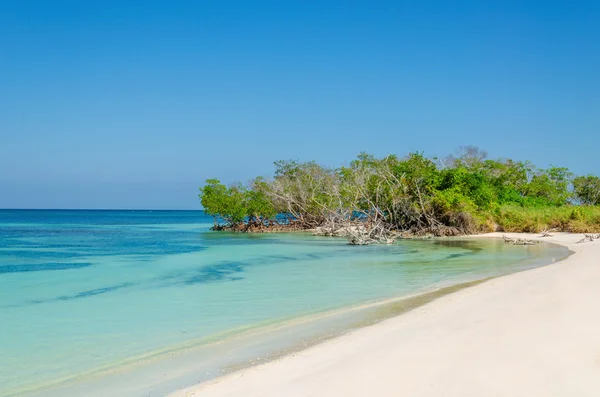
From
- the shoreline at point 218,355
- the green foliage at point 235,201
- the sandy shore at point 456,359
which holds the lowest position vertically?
the shoreline at point 218,355

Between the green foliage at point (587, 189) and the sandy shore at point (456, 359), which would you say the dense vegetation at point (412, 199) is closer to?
the green foliage at point (587, 189)

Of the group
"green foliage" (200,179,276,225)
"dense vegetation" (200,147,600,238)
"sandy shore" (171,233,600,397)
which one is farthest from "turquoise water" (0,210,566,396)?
"green foliage" (200,179,276,225)

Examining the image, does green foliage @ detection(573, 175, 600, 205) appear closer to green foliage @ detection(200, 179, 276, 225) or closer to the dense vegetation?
the dense vegetation

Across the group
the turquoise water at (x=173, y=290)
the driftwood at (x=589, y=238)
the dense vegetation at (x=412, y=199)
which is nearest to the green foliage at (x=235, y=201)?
the dense vegetation at (x=412, y=199)

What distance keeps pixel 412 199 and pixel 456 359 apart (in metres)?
25.5

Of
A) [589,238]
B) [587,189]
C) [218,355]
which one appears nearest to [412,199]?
[589,238]

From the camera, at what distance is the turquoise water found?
7.34 m

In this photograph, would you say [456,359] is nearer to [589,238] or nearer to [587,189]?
[589,238]

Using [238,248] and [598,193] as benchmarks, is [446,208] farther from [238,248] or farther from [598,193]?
[598,193]

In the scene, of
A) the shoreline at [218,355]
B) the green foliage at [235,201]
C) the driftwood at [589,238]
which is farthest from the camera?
the green foliage at [235,201]

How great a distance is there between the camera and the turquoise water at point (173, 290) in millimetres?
7340

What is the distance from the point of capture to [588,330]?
249 inches

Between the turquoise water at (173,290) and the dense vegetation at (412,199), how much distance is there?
6566 millimetres

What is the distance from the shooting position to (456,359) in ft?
18.1
